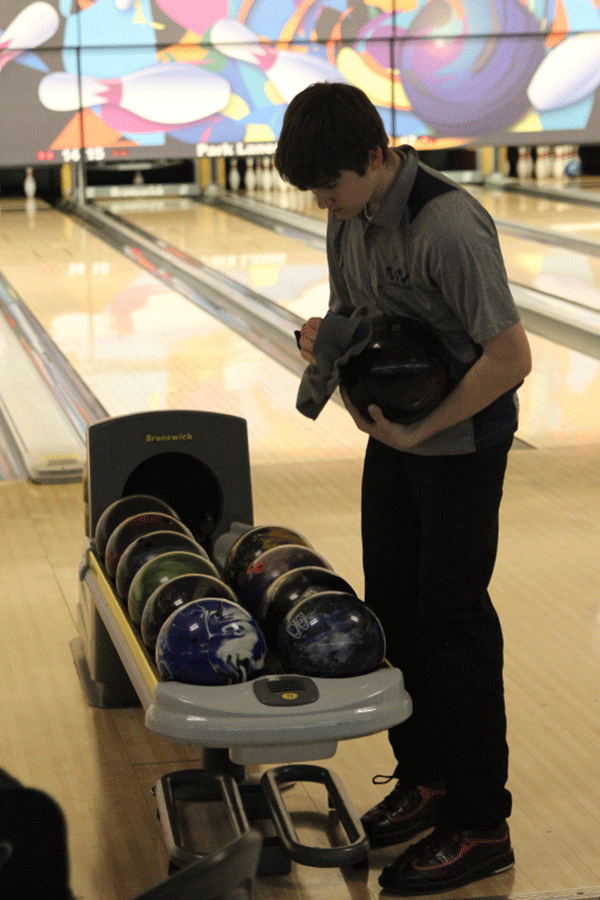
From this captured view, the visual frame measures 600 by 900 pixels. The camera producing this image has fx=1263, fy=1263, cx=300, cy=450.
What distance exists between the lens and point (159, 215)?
8195mm

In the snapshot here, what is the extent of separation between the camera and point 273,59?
554 cm

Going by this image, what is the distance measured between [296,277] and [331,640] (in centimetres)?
461

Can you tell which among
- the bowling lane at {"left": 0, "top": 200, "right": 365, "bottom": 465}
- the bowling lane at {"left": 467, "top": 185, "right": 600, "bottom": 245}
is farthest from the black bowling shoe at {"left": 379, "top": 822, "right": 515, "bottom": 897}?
the bowling lane at {"left": 467, "top": 185, "right": 600, "bottom": 245}

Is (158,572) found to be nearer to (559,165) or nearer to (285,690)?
(285,690)

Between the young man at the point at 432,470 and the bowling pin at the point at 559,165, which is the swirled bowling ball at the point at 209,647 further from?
the bowling pin at the point at 559,165

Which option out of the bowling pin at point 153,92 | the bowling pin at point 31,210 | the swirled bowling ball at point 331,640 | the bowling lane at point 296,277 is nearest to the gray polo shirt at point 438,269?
the swirled bowling ball at point 331,640

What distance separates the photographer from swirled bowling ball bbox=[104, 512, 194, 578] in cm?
201

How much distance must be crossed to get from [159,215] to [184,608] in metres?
6.84

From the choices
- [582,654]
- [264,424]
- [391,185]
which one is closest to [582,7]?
[264,424]

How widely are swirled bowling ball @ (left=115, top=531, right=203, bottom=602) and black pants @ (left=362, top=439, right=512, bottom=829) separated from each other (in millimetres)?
352

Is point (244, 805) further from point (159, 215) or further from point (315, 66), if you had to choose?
point (159, 215)

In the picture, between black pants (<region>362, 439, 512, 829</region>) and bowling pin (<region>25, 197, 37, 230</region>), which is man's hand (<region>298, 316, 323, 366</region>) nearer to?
black pants (<region>362, 439, 512, 829</region>)

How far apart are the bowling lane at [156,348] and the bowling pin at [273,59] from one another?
0.93 m

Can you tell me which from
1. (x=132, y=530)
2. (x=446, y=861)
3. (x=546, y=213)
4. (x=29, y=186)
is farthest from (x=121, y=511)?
(x=29, y=186)
